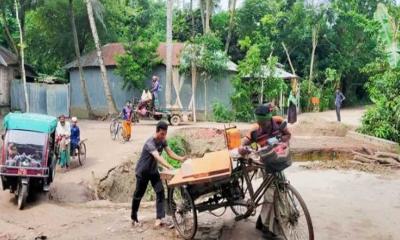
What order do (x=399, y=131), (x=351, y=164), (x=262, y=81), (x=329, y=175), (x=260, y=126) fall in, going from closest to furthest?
Answer: (x=260, y=126)
(x=329, y=175)
(x=351, y=164)
(x=399, y=131)
(x=262, y=81)

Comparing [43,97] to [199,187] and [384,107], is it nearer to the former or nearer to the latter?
[384,107]

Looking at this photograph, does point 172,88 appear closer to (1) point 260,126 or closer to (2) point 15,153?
(2) point 15,153

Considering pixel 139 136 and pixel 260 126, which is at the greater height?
pixel 260 126

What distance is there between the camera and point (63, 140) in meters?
14.7

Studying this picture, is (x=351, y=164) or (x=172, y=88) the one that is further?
(x=172, y=88)

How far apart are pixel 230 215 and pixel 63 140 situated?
769cm

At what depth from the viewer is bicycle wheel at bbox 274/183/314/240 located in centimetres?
651

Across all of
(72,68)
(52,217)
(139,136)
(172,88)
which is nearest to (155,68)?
(172,88)

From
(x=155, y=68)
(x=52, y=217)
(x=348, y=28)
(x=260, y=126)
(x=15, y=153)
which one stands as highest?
(x=348, y=28)

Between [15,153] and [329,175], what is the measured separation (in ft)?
25.5

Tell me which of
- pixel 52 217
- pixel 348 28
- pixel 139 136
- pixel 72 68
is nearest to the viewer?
pixel 52 217

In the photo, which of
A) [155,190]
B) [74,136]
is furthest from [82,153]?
[155,190]

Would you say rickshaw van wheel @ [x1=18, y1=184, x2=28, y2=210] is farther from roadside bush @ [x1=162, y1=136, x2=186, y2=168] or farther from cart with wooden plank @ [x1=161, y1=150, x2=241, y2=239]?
roadside bush @ [x1=162, y1=136, x2=186, y2=168]

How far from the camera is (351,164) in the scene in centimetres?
1417
